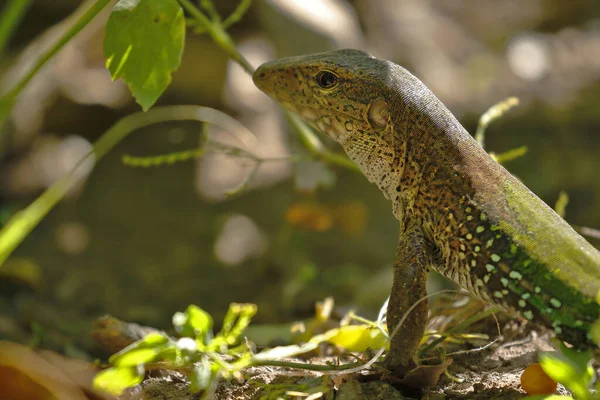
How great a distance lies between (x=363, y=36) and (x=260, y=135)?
1894mm

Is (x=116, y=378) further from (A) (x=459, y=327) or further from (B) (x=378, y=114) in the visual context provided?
(A) (x=459, y=327)

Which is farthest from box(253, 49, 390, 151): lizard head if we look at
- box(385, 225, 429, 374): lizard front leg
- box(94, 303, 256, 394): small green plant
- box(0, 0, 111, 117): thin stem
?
box(94, 303, 256, 394): small green plant

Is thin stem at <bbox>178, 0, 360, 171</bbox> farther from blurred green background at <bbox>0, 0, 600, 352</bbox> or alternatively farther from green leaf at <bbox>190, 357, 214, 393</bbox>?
green leaf at <bbox>190, 357, 214, 393</bbox>

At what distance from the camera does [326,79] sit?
116 inches

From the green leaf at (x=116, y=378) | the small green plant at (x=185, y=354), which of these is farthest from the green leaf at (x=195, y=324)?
Answer: the green leaf at (x=116, y=378)

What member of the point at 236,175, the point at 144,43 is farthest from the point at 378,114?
the point at 236,175

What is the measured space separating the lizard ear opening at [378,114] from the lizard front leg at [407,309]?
1.92ft

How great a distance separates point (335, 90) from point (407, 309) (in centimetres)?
103

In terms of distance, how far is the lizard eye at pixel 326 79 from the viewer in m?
2.92

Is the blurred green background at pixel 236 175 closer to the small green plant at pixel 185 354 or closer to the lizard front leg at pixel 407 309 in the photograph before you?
the lizard front leg at pixel 407 309

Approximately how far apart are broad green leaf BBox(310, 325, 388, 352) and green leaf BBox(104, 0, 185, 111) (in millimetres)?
1326

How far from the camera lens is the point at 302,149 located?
6.19 m

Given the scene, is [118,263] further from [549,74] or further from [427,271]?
[549,74]

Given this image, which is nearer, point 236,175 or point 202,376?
point 202,376
